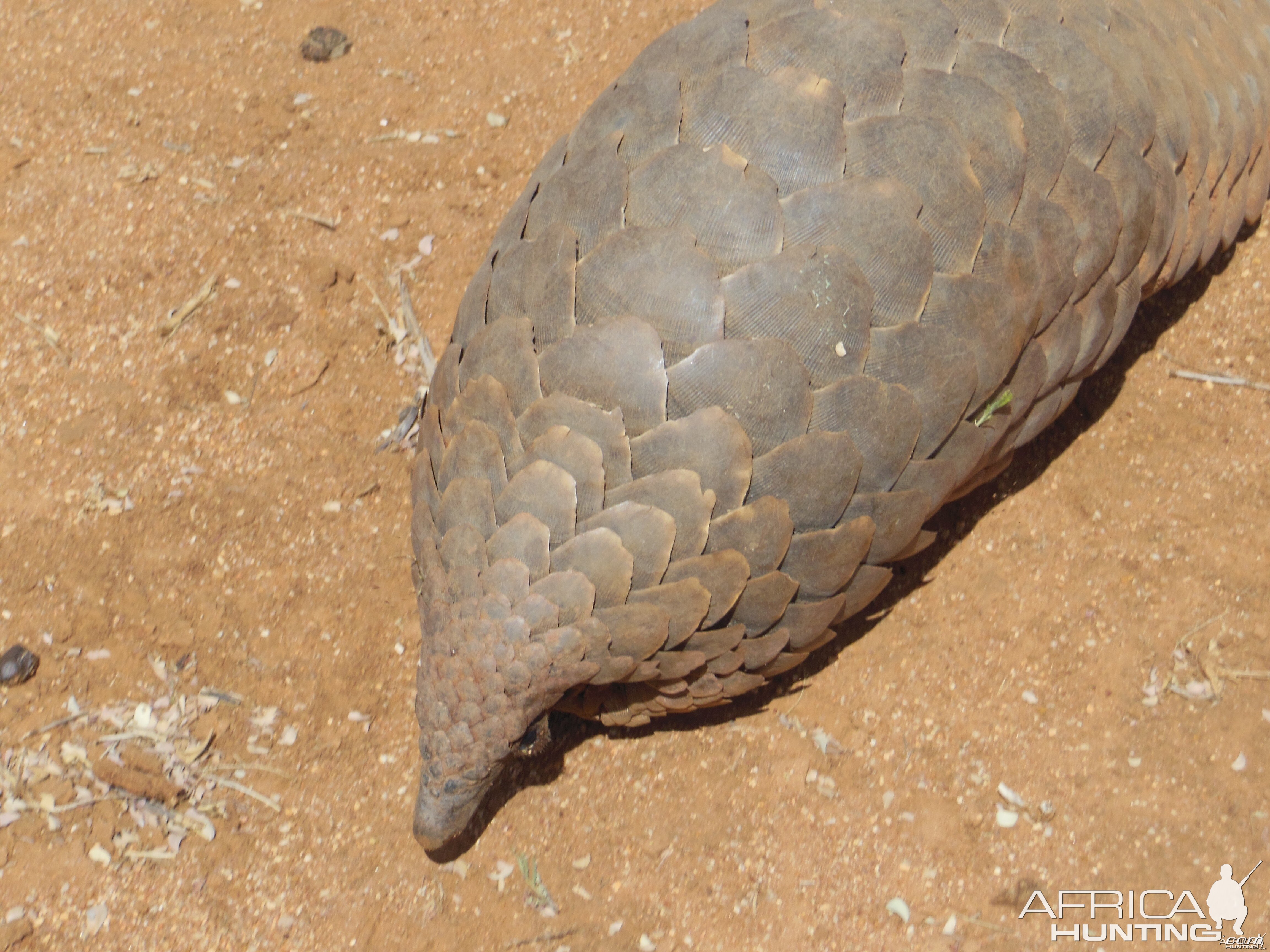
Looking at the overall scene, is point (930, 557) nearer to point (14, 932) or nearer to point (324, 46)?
point (14, 932)

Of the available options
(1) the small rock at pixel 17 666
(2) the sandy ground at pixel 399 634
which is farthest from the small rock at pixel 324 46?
(1) the small rock at pixel 17 666

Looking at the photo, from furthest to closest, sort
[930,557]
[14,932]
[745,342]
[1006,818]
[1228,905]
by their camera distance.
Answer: [930,557] → [1006,818] → [1228,905] → [14,932] → [745,342]

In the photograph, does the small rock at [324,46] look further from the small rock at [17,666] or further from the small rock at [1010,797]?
the small rock at [1010,797]

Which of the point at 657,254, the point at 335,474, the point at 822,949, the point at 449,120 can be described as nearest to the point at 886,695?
the point at 822,949

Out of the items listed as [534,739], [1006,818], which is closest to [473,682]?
[534,739]

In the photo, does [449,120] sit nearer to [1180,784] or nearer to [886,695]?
[886,695]

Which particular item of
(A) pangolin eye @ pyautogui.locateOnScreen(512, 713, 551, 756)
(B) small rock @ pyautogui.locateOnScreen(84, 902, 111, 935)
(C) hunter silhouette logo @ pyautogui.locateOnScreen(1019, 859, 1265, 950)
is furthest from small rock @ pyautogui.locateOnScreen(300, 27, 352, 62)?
(C) hunter silhouette logo @ pyautogui.locateOnScreen(1019, 859, 1265, 950)
